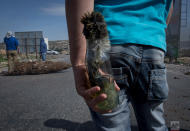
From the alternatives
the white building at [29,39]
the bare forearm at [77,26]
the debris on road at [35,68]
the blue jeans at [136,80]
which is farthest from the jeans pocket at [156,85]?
the white building at [29,39]

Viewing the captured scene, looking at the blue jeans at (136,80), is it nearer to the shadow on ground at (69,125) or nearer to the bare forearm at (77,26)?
the bare forearm at (77,26)

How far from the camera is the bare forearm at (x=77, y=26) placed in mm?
912

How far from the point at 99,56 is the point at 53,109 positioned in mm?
3091

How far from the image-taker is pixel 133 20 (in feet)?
3.40

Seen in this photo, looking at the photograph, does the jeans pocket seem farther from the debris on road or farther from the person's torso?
the debris on road

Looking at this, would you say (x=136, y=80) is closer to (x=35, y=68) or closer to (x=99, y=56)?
(x=99, y=56)

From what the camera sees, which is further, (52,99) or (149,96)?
(52,99)

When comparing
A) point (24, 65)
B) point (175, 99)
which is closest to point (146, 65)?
point (175, 99)

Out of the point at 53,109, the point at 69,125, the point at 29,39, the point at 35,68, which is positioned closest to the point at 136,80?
the point at 69,125

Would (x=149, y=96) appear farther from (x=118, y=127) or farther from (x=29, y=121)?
(x=29, y=121)

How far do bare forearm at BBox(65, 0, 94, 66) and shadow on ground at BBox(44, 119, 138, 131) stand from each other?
1989 mm

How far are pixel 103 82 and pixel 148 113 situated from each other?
0.56 meters

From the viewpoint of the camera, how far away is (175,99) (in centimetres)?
384

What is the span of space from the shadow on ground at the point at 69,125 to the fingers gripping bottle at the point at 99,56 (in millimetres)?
2028
